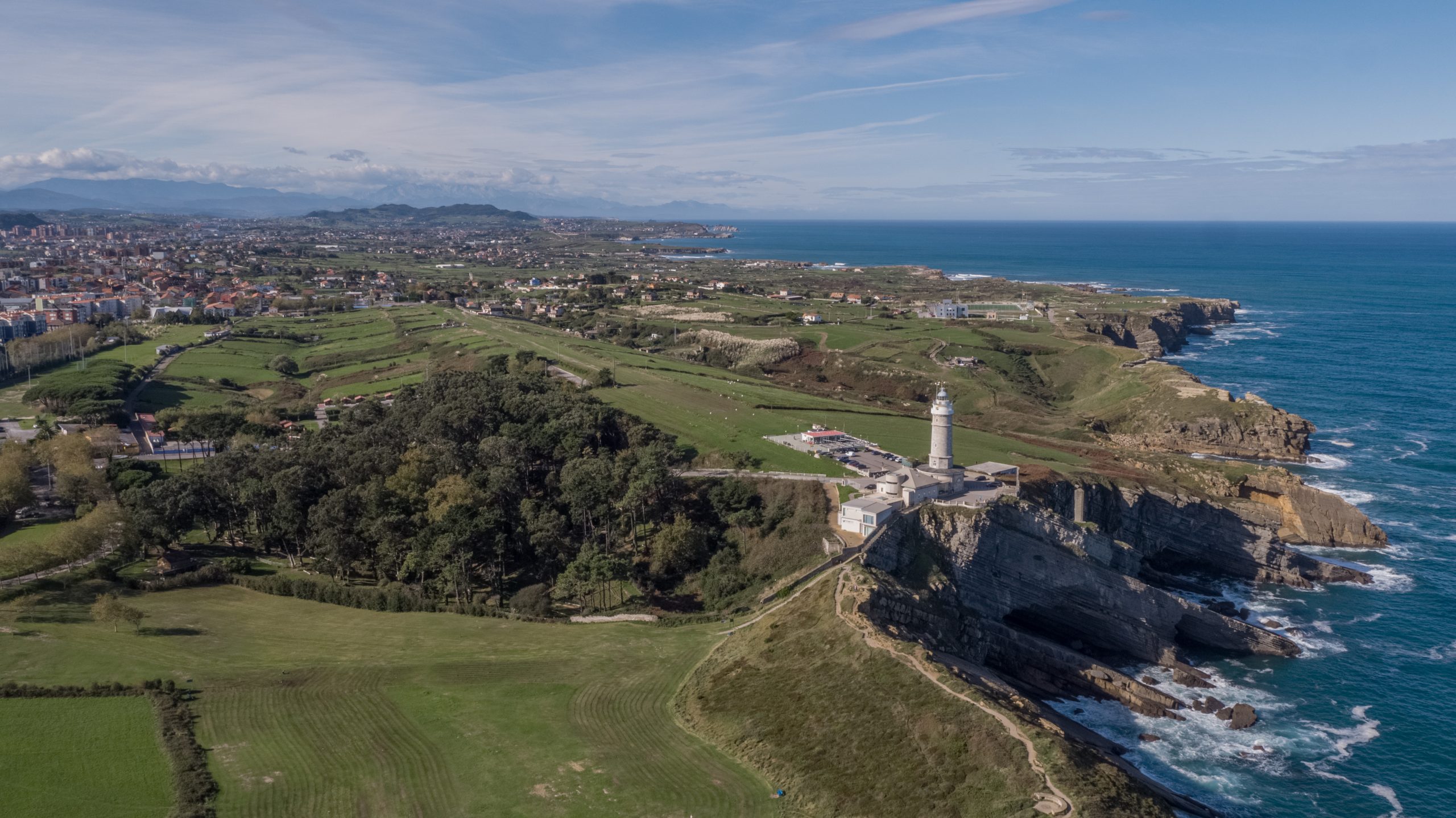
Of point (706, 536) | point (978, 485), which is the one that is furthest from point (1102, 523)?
point (706, 536)

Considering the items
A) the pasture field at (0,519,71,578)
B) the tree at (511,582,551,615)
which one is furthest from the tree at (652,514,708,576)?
the pasture field at (0,519,71,578)

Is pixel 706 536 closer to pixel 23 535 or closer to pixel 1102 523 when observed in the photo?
pixel 1102 523

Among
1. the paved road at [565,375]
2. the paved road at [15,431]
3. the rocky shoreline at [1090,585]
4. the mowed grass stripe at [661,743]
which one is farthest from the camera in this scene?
the paved road at [565,375]

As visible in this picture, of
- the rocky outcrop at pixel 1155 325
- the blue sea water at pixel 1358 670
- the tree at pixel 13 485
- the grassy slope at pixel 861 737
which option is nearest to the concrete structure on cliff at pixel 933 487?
the grassy slope at pixel 861 737

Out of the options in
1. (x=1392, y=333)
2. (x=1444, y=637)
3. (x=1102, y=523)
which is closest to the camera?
(x=1444, y=637)

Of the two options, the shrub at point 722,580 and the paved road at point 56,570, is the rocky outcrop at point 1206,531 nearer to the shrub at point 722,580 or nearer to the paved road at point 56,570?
the shrub at point 722,580

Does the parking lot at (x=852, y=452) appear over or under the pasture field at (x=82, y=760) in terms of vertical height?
over
